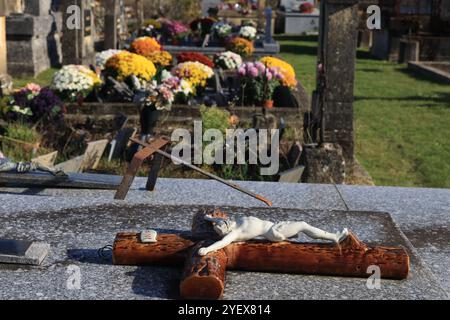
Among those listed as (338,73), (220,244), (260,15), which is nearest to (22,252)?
(220,244)

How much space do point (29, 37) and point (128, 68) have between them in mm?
5423

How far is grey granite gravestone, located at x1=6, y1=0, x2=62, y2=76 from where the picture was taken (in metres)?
14.7

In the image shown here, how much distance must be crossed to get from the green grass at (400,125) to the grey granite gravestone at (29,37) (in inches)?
218

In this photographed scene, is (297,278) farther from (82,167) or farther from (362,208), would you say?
(82,167)

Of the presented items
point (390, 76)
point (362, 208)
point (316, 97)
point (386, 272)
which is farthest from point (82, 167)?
point (390, 76)

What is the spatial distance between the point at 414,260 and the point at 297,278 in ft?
2.03

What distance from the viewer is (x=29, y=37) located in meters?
14.9

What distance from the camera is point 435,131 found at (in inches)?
435

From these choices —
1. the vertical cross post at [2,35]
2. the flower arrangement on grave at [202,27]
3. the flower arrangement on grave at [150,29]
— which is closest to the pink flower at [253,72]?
the vertical cross post at [2,35]

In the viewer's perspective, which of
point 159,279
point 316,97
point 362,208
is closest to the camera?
point 159,279

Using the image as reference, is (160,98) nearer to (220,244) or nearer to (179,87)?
(179,87)

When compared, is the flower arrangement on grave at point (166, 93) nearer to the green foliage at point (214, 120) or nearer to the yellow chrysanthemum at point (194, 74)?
the green foliage at point (214, 120)

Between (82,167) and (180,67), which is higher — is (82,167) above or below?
below

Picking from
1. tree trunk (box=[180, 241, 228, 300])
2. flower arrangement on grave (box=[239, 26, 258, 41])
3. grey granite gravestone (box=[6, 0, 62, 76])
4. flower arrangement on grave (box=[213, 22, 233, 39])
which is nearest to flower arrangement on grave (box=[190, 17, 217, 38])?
flower arrangement on grave (box=[213, 22, 233, 39])
